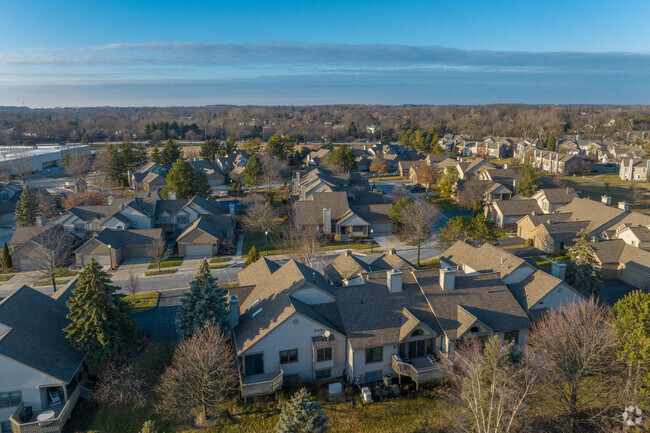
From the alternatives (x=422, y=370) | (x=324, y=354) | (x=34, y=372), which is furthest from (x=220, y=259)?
(x=422, y=370)

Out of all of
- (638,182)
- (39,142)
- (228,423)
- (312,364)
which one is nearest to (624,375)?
(312,364)

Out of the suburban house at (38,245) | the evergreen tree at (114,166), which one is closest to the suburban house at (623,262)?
the suburban house at (38,245)

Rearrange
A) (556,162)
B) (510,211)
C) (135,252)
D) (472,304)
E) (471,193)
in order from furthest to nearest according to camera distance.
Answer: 1. (556,162)
2. (471,193)
3. (510,211)
4. (135,252)
5. (472,304)

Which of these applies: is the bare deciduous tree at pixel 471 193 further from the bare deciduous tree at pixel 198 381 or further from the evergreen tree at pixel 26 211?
the evergreen tree at pixel 26 211

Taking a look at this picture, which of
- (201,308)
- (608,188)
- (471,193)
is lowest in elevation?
(608,188)

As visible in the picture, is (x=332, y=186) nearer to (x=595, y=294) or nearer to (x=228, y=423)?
(x=595, y=294)

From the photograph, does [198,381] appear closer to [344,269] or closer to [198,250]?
[344,269]

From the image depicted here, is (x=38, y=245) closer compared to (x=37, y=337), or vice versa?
(x=37, y=337)
